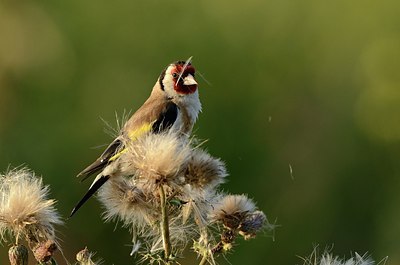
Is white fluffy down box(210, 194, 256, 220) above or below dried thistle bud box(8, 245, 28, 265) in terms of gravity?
above

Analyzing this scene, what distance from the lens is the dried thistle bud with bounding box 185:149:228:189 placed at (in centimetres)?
254

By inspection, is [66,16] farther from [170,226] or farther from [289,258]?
[170,226]

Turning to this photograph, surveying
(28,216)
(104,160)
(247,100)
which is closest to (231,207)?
(28,216)

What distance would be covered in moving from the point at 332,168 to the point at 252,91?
68 cm

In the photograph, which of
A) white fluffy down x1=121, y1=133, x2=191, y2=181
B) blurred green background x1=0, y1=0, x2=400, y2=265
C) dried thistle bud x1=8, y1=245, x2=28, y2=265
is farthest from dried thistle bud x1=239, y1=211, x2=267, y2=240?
blurred green background x1=0, y1=0, x2=400, y2=265

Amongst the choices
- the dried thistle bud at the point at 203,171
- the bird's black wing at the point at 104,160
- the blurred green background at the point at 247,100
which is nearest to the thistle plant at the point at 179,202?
the dried thistle bud at the point at 203,171

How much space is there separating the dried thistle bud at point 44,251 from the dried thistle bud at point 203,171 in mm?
400

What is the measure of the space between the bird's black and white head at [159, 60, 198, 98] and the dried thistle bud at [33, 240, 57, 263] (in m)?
1.38

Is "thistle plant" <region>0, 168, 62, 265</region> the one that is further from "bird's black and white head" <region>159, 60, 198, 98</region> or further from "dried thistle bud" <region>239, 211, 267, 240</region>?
"bird's black and white head" <region>159, 60, 198, 98</region>

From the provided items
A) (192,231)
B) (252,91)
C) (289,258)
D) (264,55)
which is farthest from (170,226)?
(264,55)

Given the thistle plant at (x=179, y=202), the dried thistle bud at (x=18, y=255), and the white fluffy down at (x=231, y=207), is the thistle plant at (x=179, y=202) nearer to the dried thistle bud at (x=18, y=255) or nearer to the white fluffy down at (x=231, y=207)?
the white fluffy down at (x=231, y=207)

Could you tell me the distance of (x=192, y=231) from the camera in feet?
8.61

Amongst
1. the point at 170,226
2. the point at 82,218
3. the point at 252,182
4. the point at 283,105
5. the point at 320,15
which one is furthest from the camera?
the point at 320,15

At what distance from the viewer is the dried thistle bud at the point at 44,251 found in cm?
227
